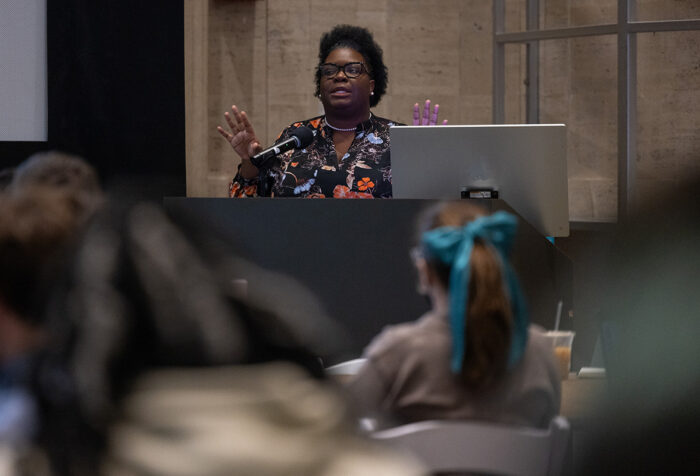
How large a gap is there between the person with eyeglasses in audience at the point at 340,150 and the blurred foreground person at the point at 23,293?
230 centimetres

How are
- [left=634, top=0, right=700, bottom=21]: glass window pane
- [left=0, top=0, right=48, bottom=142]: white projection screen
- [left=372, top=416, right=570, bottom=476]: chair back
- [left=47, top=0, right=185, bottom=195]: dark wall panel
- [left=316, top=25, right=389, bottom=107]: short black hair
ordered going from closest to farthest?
[left=372, top=416, right=570, bottom=476]: chair back
[left=316, top=25, right=389, bottom=107]: short black hair
[left=0, top=0, right=48, bottom=142]: white projection screen
[left=47, top=0, right=185, bottom=195]: dark wall panel
[left=634, top=0, right=700, bottom=21]: glass window pane

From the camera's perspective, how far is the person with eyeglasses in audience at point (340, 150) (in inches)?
129

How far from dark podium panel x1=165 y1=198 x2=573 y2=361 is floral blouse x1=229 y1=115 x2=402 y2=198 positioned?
72 cm

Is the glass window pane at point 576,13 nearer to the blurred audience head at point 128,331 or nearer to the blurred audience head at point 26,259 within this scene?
the blurred audience head at point 26,259

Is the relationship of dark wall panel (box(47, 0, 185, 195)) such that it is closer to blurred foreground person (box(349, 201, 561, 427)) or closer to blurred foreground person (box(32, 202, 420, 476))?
blurred foreground person (box(349, 201, 561, 427))

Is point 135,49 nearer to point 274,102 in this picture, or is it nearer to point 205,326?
point 274,102

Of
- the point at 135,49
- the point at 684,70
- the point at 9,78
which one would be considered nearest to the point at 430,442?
the point at 9,78

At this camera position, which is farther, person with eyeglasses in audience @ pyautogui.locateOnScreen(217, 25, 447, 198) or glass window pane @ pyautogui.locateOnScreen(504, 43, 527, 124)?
glass window pane @ pyautogui.locateOnScreen(504, 43, 527, 124)

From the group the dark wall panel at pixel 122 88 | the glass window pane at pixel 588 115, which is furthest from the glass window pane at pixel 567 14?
the dark wall panel at pixel 122 88

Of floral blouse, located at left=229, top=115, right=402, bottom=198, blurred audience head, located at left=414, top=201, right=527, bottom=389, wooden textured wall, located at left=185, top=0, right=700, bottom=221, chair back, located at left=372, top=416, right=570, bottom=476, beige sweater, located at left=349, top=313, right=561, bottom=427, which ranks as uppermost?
wooden textured wall, located at left=185, top=0, right=700, bottom=221

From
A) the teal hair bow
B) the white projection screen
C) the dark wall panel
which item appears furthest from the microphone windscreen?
the dark wall panel

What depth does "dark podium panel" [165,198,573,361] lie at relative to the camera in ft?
7.82

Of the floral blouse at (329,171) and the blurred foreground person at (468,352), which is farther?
the floral blouse at (329,171)

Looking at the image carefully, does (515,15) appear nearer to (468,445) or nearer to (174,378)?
(468,445)
